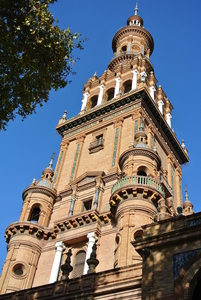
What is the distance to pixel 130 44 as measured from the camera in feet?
154

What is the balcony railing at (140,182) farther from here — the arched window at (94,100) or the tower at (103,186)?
the arched window at (94,100)

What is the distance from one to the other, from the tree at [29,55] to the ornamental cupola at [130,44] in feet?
90.2

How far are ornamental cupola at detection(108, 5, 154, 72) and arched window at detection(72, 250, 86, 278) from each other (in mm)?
23068

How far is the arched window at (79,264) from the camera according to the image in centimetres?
2552

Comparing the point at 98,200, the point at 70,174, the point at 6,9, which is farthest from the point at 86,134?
the point at 6,9

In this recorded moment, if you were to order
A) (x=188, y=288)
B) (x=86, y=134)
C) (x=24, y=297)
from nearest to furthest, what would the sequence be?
1. (x=188, y=288)
2. (x=24, y=297)
3. (x=86, y=134)

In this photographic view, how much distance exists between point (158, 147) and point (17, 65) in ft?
66.7

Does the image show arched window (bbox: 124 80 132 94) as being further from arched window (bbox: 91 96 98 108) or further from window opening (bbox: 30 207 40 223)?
window opening (bbox: 30 207 40 223)

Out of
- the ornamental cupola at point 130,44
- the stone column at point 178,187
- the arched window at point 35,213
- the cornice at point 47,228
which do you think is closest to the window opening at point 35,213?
the arched window at point 35,213

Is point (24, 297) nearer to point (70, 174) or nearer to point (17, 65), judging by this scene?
point (17, 65)

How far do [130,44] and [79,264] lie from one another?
28.2 metres

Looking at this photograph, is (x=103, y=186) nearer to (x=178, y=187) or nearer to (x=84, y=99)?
Result: (x=178, y=187)

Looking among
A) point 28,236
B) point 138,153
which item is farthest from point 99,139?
point 28,236

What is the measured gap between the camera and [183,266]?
14.7 metres
